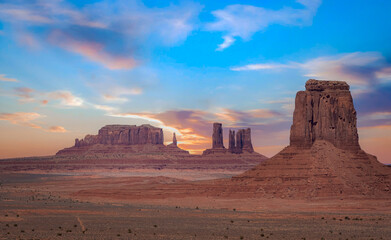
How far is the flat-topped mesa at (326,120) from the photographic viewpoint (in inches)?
2286

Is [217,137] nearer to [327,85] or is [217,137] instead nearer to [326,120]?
[327,85]

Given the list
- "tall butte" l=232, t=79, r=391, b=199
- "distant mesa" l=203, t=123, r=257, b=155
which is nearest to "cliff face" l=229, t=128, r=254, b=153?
"distant mesa" l=203, t=123, r=257, b=155

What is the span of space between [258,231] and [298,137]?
29449mm

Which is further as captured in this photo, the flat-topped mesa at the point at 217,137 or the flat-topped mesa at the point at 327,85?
the flat-topped mesa at the point at 217,137

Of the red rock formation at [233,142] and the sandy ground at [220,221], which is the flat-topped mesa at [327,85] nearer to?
the sandy ground at [220,221]

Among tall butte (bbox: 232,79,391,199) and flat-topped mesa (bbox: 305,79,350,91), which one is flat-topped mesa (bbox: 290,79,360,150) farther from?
flat-topped mesa (bbox: 305,79,350,91)

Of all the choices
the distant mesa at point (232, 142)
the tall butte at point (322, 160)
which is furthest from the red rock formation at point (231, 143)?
the tall butte at point (322, 160)

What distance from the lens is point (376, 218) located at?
38.7m

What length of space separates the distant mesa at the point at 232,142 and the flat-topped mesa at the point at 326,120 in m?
127

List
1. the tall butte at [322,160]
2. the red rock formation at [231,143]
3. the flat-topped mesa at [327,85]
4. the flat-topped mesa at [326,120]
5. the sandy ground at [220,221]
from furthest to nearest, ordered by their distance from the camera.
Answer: the red rock formation at [231,143] → the flat-topped mesa at [327,85] → the flat-topped mesa at [326,120] → the tall butte at [322,160] → the sandy ground at [220,221]

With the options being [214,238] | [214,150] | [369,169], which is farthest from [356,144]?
[214,150]

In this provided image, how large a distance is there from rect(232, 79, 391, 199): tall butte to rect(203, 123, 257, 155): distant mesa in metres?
125

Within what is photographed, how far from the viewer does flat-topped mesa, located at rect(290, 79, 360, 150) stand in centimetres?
5806

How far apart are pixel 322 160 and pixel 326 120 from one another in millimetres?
6215
